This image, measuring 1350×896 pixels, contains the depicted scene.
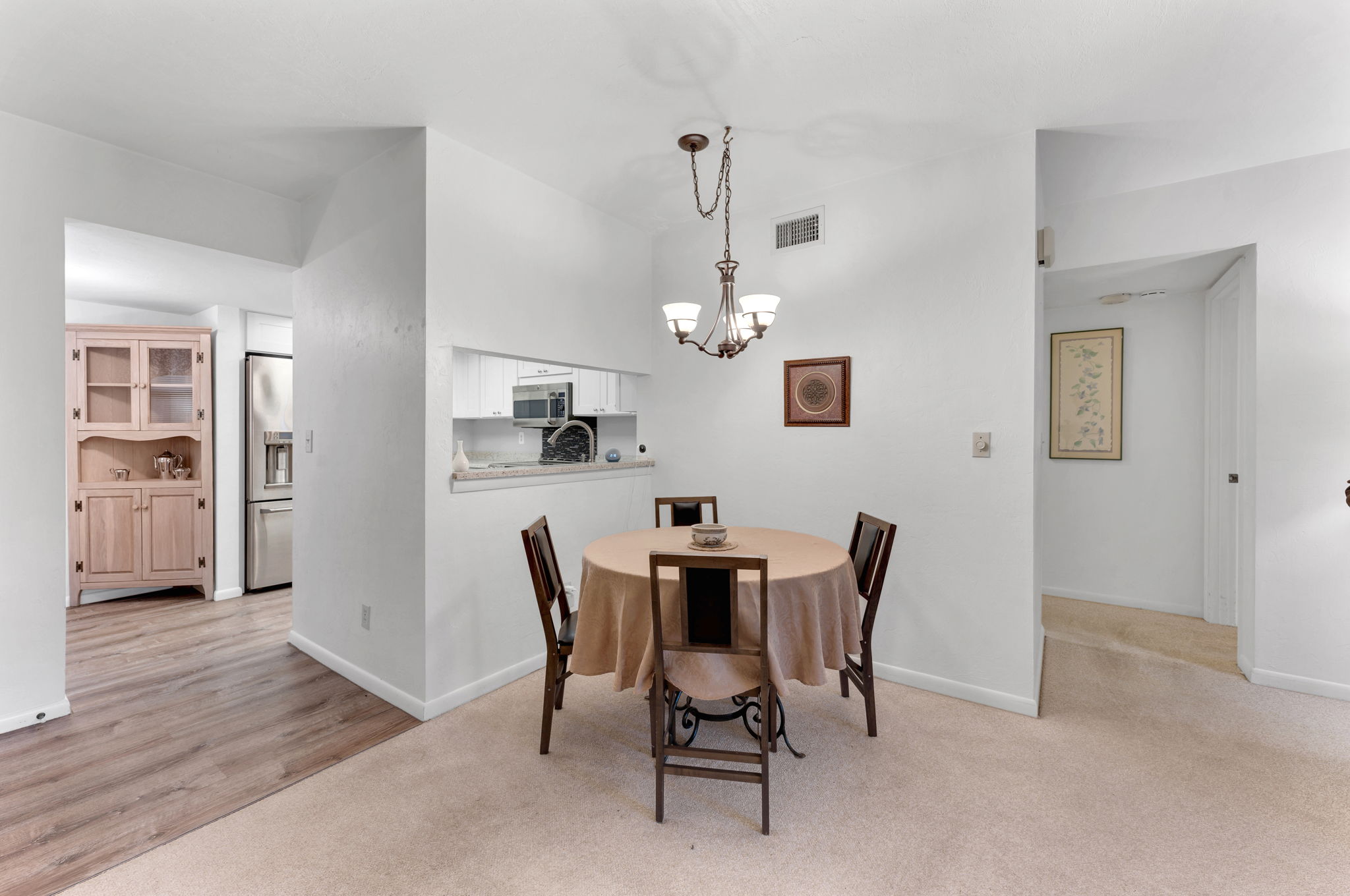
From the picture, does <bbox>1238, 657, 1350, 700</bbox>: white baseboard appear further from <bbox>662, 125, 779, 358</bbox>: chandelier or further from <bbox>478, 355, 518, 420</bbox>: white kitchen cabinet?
<bbox>478, 355, 518, 420</bbox>: white kitchen cabinet

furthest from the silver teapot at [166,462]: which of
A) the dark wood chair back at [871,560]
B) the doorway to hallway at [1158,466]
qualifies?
the doorway to hallway at [1158,466]

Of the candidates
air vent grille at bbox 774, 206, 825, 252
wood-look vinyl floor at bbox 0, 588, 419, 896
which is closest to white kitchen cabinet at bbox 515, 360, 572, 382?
air vent grille at bbox 774, 206, 825, 252

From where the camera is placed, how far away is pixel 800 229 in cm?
334

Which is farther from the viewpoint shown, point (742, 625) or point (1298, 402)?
point (1298, 402)

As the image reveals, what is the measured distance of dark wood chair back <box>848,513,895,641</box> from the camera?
94.2 inches

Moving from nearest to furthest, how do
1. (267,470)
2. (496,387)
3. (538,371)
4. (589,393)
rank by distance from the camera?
(589,393) → (267,470) → (538,371) → (496,387)

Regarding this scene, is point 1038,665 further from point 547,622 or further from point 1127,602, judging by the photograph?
point 547,622

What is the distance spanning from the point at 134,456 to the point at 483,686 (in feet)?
12.9

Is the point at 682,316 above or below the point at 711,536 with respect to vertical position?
above

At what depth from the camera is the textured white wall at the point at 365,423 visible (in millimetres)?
2695

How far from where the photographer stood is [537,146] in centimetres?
281

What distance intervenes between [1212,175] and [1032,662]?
2.68 m

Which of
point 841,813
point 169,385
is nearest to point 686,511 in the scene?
point 841,813

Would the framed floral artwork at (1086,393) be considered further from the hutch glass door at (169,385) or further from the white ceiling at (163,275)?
the hutch glass door at (169,385)
